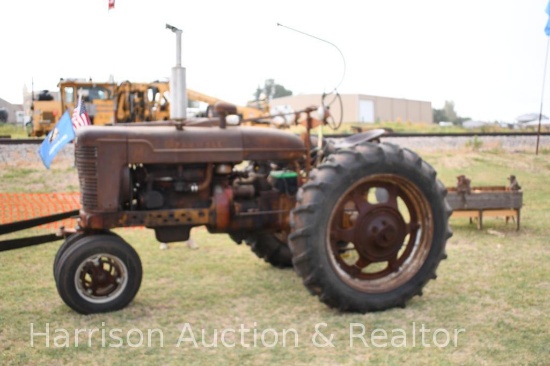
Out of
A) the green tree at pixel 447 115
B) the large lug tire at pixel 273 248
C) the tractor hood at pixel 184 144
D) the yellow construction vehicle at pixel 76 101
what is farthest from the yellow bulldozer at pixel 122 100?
the green tree at pixel 447 115

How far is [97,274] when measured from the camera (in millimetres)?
5000

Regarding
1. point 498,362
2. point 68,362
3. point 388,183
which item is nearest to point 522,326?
point 498,362

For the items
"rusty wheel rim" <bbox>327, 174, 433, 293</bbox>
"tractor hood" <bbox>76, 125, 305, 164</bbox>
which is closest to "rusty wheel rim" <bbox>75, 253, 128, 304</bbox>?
"tractor hood" <bbox>76, 125, 305, 164</bbox>

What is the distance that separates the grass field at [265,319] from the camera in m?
4.06

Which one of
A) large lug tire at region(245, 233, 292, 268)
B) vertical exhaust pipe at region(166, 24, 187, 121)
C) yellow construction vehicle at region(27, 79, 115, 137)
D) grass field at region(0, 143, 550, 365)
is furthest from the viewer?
yellow construction vehicle at region(27, 79, 115, 137)

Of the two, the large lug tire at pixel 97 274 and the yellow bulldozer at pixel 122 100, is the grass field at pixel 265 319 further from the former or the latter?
the yellow bulldozer at pixel 122 100

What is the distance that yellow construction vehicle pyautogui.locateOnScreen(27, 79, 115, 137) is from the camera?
17891mm

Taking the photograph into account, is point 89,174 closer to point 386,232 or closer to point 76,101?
point 386,232

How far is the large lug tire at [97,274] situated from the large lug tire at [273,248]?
171 cm

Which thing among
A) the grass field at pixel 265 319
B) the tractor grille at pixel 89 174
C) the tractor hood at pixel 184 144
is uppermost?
the tractor hood at pixel 184 144

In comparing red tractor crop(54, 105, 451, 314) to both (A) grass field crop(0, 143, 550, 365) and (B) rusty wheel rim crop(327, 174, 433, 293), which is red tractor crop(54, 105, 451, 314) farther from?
(A) grass field crop(0, 143, 550, 365)

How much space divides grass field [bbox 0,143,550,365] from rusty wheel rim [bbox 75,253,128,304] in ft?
0.54

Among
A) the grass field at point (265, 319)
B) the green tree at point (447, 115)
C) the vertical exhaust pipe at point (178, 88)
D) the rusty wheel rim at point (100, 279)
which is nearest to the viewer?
the grass field at point (265, 319)

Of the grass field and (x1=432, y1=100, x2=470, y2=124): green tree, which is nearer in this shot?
the grass field
